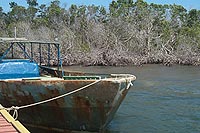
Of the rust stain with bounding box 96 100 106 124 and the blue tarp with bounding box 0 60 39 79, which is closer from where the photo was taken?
the rust stain with bounding box 96 100 106 124

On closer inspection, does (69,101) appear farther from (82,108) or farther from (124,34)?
(124,34)

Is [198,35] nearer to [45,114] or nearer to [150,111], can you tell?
[150,111]

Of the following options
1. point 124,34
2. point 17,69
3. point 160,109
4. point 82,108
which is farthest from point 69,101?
point 124,34

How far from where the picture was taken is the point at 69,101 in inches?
383

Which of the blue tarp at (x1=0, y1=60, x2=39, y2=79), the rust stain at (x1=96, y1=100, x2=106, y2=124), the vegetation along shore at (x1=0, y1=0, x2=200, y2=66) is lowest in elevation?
the rust stain at (x1=96, y1=100, x2=106, y2=124)

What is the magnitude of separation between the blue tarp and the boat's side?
1.11 metres

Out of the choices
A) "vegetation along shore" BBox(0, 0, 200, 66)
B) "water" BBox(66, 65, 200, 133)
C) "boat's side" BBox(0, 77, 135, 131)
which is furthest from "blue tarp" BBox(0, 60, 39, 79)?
"vegetation along shore" BBox(0, 0, 200, 66)

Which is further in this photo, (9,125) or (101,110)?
(101,110)

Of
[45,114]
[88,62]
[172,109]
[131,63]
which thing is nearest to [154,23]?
[131,63]

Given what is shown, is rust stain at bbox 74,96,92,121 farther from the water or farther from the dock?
the dock

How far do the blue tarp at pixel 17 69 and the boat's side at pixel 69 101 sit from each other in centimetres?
111

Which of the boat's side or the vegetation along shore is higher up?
the vegetation along shore

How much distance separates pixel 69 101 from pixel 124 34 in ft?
98.7

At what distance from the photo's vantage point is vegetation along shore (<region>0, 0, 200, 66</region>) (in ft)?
114
